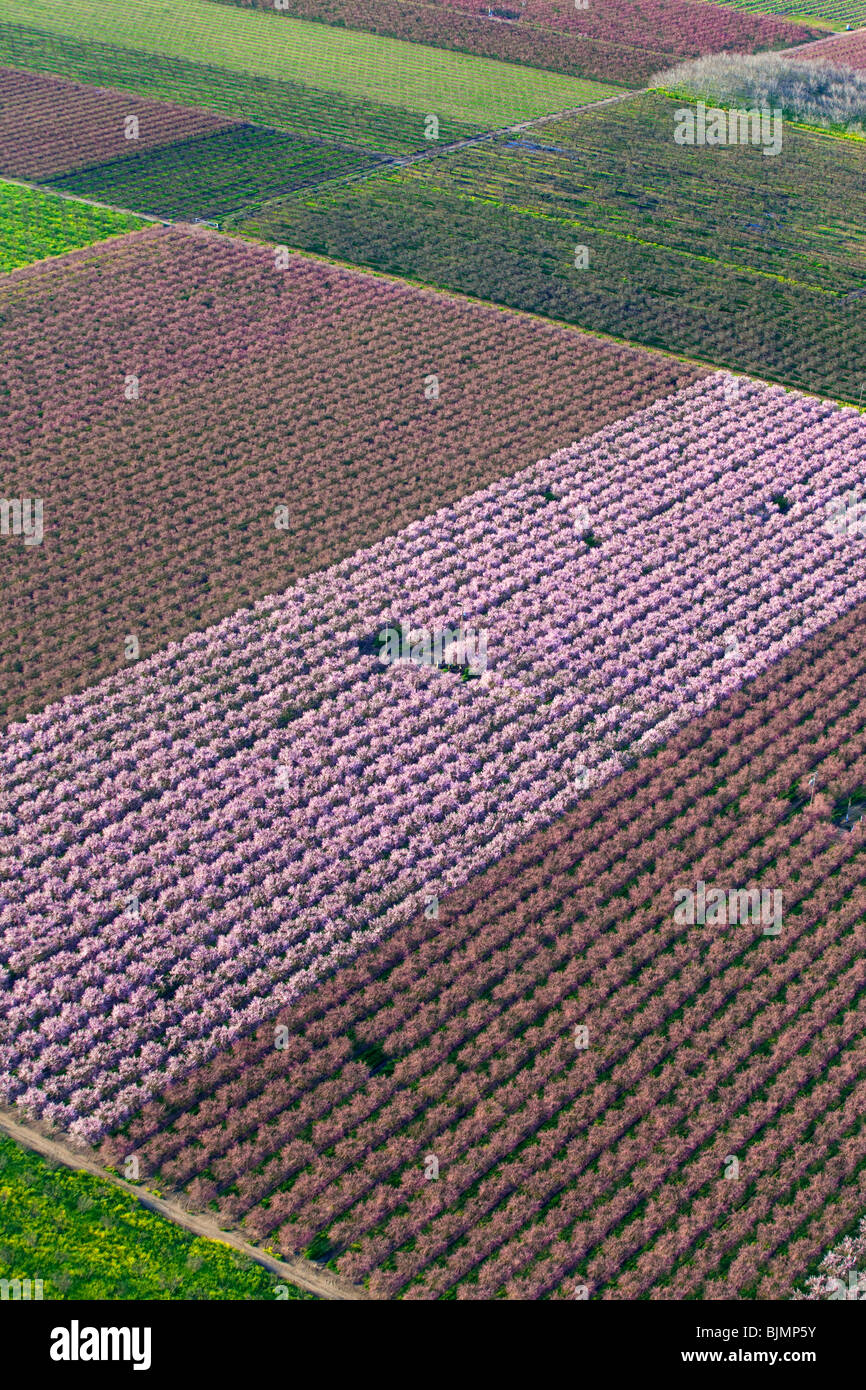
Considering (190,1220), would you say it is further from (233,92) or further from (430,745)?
(233,92)

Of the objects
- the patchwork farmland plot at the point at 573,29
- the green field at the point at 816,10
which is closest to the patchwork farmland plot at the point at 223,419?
the patchwork farmland plot at the point at 573,29

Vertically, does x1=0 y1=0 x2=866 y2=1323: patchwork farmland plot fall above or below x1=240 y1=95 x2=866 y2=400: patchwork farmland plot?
below

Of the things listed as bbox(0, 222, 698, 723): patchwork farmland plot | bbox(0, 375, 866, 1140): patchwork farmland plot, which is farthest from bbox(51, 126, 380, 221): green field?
bbox(0, 375, 866, 1140): patchwork farmland plot

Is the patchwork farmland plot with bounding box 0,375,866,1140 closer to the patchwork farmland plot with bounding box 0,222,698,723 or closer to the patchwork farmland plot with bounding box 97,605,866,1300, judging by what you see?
the patchwork farmland plot with bounding box 97,605,866,1300

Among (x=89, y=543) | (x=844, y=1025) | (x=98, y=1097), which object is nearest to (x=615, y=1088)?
(x=844, y=1025)

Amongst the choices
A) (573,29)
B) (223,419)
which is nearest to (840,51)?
(573,29)

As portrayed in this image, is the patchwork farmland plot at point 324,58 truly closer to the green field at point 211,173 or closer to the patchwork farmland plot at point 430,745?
the green field at point 211,173
